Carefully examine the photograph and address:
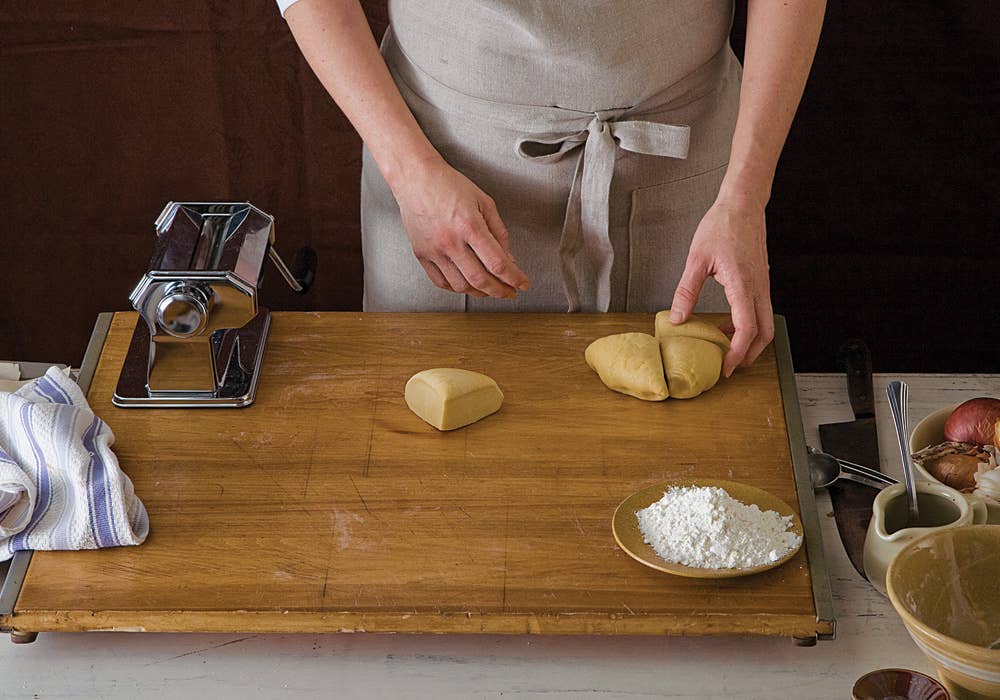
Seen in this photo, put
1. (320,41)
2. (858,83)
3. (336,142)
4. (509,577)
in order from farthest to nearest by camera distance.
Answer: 1. (336,142)
2. (858,83)
3. (320,41)
4. (509,577)

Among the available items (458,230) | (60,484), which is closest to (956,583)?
(458,230)

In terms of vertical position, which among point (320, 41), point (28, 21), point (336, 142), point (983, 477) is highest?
point (320, 41)

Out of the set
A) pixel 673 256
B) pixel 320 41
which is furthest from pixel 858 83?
pixel 320 41

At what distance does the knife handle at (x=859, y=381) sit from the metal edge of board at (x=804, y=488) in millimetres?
71

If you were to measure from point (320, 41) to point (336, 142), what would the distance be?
0.91 m

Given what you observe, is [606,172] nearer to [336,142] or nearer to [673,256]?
[673,256]

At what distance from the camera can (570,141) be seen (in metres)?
1.32

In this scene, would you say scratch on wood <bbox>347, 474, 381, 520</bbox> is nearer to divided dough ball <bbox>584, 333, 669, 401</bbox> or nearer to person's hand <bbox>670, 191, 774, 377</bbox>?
divided dough ball <bbox>584, 333, 669, 401</bbox>

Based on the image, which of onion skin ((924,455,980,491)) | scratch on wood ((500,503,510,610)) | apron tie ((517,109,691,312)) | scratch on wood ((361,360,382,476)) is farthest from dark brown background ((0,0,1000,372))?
scratch on wood ((500,503,510,610))

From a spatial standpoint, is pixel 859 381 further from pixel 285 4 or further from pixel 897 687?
pixel 285 4

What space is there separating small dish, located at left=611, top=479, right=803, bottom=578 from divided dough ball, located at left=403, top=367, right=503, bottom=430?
0.20 meters

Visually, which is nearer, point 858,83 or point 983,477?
point 983,477

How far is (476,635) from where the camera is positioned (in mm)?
958

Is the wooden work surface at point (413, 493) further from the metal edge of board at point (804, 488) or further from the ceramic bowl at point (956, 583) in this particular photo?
the ceramic bowl at point (956, 583)
